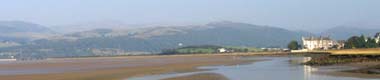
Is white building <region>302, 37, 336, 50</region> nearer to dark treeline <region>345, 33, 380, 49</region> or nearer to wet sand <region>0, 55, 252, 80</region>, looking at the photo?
dark treeline <region>345, 33, 380, 49</region>

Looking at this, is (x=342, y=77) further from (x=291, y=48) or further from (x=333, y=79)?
(x=291, y=48)

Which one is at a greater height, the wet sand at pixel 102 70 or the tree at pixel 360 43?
the tree at pixel 360 43

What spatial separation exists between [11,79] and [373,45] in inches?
3836

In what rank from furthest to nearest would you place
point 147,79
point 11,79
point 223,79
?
point 11,79, point 147,79, point 223,79

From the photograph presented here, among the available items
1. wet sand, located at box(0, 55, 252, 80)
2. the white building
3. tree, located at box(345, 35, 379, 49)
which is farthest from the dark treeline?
wet sand, located at box(0, 55, 252, 80)

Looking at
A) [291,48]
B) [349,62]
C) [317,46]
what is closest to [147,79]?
[349,62]

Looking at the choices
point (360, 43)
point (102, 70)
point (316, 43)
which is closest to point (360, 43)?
point (360, 43)

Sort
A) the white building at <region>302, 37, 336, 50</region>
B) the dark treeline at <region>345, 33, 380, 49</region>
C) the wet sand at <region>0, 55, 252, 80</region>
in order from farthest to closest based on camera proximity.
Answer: the white building at <region>302, 37, 336, 50</region> < the dark treeline at <region>345, 33, 380, 49</region> < the wet sand at <region>0, 55, 252, 80</region>

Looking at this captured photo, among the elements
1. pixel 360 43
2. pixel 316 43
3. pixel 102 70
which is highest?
pixel 316 43

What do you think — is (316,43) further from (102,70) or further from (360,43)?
(102,70)

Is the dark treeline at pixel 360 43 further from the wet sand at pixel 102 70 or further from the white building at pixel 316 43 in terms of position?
the wet sand at pixel 102 70

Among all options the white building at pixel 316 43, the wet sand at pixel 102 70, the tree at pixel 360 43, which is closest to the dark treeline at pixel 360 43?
the tree at pixel 360 43

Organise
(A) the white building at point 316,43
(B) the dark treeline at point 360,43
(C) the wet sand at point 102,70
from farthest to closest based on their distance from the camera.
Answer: (A) the white building at point 316,43 < (B) the dark treeline at point 360,43 < (C) the wet sand at point 102,70

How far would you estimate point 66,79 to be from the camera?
4522 cm
